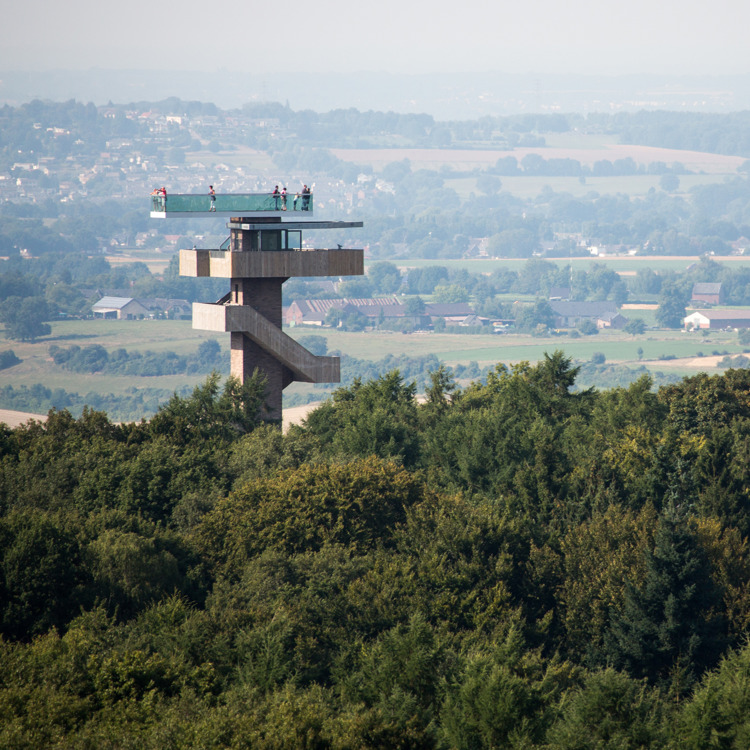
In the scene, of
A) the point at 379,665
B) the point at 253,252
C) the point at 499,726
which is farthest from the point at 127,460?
the point at 499,726

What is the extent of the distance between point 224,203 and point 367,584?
2673 centimetres

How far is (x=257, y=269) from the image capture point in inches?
2581

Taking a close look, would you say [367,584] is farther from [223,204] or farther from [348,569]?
[223,204]

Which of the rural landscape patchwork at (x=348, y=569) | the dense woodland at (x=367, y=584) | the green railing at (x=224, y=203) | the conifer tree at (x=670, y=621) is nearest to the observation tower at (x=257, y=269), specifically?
the green railing at (x=224, y=203)

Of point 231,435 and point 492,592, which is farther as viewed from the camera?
point 231,435

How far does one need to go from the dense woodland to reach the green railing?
8.76 m

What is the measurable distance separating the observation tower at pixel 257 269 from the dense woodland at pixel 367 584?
8.39 ft

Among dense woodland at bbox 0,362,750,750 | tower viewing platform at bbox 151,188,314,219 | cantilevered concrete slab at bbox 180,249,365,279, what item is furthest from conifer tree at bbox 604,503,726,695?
tower viewing platform at bbox 151,188,314,219

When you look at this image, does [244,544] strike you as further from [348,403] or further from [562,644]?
[348,403]

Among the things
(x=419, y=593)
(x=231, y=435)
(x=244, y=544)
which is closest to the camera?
(x=419, y=593)

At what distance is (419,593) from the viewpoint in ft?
152

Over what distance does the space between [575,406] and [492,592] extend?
3395cm

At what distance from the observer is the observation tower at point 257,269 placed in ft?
215

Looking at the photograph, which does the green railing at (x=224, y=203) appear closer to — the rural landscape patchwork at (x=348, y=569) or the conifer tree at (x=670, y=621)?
the rural landscape patchwork at (x=348, y=569)
